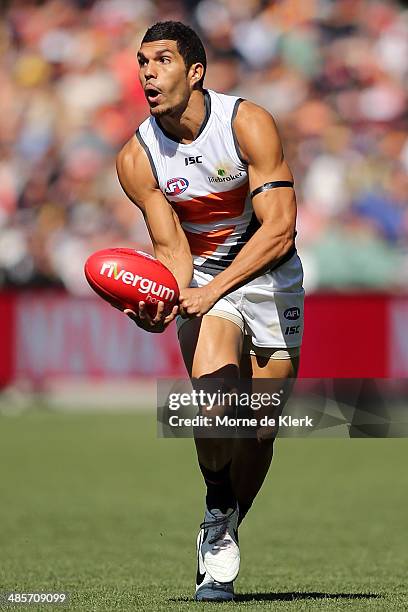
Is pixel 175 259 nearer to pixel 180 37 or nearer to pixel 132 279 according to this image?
pixel 132 279

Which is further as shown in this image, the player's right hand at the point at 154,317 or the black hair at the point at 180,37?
the black hair at the point at 180,37

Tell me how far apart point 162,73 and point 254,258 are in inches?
35.2

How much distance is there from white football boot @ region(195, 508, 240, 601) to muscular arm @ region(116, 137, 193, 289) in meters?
1.06

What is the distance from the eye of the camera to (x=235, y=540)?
18.0 ft

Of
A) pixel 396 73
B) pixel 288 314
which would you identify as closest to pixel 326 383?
pixel 288 314

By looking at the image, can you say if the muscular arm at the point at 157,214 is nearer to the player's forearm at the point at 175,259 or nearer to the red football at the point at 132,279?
the player's forearm at the point at 175,259

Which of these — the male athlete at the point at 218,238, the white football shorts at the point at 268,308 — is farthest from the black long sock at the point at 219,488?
the white football shorts at the point at 268,308

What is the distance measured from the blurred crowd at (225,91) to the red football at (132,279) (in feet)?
35.0

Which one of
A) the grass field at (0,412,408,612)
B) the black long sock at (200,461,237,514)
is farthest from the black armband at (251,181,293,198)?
the grass field at (0,412,408,612)

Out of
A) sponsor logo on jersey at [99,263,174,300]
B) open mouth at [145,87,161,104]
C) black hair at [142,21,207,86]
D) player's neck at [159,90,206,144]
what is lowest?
sponsor logo on jersey at [99,263,174,300]

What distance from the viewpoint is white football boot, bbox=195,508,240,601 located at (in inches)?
209

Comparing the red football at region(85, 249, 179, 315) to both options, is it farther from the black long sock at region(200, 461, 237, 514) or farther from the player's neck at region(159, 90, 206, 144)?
the black long sock at region(200, 461, 237, 514)

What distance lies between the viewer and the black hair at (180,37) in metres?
5.36

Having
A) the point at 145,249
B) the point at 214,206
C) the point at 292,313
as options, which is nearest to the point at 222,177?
the point at 214,206
